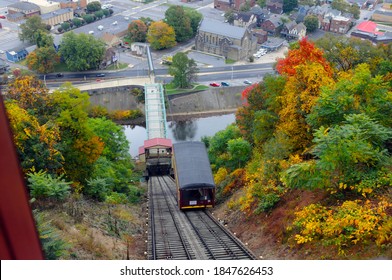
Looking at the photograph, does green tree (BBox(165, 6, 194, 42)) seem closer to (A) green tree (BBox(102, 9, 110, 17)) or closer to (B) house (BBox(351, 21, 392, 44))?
(A) green tree (BBox(102, 9, 110, 17))

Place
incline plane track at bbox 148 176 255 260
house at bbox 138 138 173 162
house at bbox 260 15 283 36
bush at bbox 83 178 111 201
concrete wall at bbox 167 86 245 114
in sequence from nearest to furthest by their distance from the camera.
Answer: incline plane track at bbox 148 176 255 260 < bush at bbox 83 178 111 201 < house at bbox 138 138 173 162 < concrete wall at bbox 167 86 245 114 < house at bbox 260 15 283 36

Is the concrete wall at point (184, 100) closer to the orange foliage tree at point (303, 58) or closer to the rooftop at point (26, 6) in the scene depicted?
the orange foliage tree at point (303, 58)

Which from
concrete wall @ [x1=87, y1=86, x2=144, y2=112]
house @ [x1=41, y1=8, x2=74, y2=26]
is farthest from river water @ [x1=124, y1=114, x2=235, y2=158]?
house @ [x1=41, y1=8, x2=74, y2=26]

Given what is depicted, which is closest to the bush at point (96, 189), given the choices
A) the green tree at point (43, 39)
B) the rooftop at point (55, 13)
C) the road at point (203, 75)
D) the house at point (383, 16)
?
the road at point (203, 75)

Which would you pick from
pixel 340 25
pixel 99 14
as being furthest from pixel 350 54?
pixel 99 14

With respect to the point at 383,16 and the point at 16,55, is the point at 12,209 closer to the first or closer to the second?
the point at 16,55

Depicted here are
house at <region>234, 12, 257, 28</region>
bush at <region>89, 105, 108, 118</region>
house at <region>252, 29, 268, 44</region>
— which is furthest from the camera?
house at <region>234, 12, 257, 28</region>

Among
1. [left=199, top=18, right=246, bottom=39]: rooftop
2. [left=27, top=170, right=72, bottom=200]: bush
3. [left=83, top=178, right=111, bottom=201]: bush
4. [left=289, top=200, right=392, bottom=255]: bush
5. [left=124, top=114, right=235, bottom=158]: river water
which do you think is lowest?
[left=124, top=114, right=235, bottom=158]: river water
